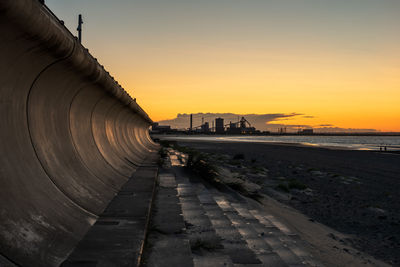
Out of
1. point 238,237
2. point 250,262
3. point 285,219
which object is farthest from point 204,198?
point 250,262

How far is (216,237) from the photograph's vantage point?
4.14 meters

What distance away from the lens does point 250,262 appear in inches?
141

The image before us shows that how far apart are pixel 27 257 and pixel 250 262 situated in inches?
88.7

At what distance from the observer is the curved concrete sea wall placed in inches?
91.0

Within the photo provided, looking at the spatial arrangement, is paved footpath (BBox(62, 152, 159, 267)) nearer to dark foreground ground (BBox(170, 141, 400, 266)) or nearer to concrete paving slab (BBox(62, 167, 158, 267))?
concrete paving slab (BBox(62, 167, 158, 267))

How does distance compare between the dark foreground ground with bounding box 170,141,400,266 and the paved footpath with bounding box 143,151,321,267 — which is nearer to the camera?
the paved footpath with bounding box 143,151,321,267

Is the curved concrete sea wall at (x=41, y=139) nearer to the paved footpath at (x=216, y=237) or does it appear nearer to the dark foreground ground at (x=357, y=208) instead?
the paved footpath at (x=216, y=237)

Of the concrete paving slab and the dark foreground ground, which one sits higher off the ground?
the concrete paving slab

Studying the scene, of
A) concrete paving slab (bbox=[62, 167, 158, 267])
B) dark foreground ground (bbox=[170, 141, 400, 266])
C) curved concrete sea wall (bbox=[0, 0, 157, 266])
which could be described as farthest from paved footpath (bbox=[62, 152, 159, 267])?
dark foreground ground (bbox=[170, 141, 400, 266])

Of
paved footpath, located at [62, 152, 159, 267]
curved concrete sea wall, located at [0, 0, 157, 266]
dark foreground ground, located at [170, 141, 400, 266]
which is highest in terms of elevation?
curved concrete sea wall, located at [0, 0, 157, 266]

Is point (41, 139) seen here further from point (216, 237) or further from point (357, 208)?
point (357, 208)

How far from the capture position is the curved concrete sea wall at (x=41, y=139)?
2.31 meters

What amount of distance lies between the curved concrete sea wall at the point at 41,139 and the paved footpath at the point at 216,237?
0.88m

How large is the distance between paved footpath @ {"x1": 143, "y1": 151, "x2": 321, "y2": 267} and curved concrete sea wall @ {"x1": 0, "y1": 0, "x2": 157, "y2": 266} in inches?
34.7
